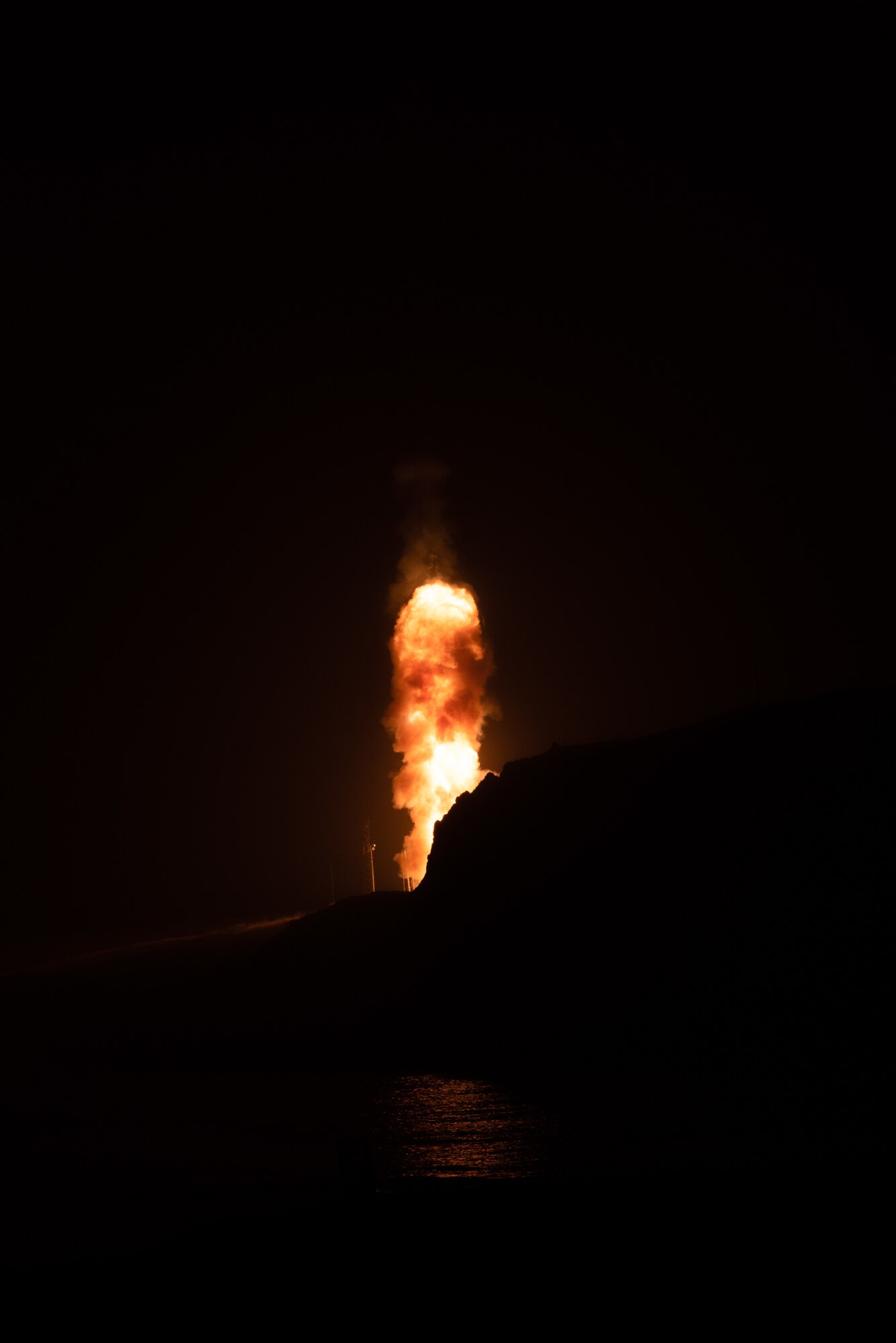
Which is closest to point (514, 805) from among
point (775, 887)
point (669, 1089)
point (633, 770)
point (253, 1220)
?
point (633, 770)

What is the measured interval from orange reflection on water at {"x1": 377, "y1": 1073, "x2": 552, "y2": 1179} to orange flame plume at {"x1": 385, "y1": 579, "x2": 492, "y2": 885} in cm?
3540

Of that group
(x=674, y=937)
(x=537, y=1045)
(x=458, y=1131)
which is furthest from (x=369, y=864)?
(x=458, y=1131)

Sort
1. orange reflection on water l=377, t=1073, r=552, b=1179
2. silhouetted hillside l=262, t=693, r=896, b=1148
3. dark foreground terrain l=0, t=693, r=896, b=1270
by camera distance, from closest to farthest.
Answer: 1. dark foreground terrain l=0, t=693, r=896, b=1270
2. orange reflection on water l=377, t=1073, r=552, b=1179
3. silhouetted hillside l=262, t=693, r=896, b=1148

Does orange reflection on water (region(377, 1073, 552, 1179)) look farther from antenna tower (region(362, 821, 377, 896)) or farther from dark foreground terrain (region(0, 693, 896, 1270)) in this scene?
antenna tower (region(362, 821, 377, 896))

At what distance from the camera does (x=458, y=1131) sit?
2508cm

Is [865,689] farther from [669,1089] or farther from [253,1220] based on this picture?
[253,1220]

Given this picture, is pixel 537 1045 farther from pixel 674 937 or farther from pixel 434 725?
pixel 434 725

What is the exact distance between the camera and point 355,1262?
14719 mm

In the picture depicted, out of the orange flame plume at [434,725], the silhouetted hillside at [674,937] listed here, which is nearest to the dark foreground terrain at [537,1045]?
the silhouetted hillside at [674,937]

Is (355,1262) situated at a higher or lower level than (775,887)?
lower

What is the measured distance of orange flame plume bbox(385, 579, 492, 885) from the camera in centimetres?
6738

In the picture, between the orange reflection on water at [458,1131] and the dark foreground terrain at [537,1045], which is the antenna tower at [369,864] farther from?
the orange reflection on water at [458,1131]

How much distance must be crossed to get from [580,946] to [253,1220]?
745 inches

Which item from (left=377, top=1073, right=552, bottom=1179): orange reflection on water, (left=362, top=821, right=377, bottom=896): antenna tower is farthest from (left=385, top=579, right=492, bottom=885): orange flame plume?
(left=377, top=1073, right=552, bottom=1179): orange reflection on water
